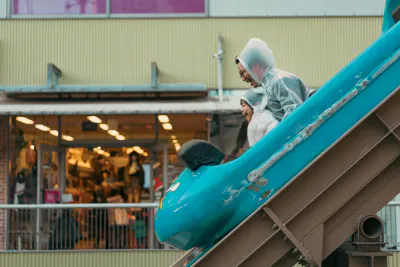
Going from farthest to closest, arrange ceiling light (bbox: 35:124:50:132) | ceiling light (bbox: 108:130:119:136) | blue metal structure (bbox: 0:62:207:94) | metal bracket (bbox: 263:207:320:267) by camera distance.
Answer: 1. ceiling light (bbox: 108:130:119:136)
2. ceiling light (bbox: 35:124:50:132)
3. blue metal structure (bbox: 0:62:207:94)
4. metal bracket (bbox: 263:207:320:267)

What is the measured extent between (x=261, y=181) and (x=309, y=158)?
369 millimetres

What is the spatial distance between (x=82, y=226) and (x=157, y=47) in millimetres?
5199

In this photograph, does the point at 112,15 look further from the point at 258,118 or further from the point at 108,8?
the point at 258,118

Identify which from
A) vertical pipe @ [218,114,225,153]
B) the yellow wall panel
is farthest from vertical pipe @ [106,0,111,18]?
vertical pipe @ [218,114,225,153]

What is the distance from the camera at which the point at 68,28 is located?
49.2 ft

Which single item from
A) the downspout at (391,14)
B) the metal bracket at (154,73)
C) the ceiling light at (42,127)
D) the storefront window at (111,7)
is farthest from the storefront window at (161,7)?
the downspout at (391,14)

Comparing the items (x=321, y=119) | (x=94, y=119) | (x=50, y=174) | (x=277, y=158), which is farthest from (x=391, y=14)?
(x=50, y=174)

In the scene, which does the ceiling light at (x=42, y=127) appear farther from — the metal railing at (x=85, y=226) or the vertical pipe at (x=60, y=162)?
the metal railing at (x=85, y=226)

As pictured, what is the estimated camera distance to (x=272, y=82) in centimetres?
525

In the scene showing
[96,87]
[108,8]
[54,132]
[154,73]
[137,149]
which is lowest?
[137,149]

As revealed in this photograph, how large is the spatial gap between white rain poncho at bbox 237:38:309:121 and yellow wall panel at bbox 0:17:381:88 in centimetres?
948

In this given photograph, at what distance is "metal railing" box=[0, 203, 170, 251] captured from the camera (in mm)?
11328

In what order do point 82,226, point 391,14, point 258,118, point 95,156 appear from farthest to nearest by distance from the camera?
point 95,156 < point 82,226 < point 258,118 < point 391,14

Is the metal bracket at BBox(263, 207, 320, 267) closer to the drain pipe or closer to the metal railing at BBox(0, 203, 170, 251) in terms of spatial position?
the metal railing at BBox(0, 203, 170, 251)
